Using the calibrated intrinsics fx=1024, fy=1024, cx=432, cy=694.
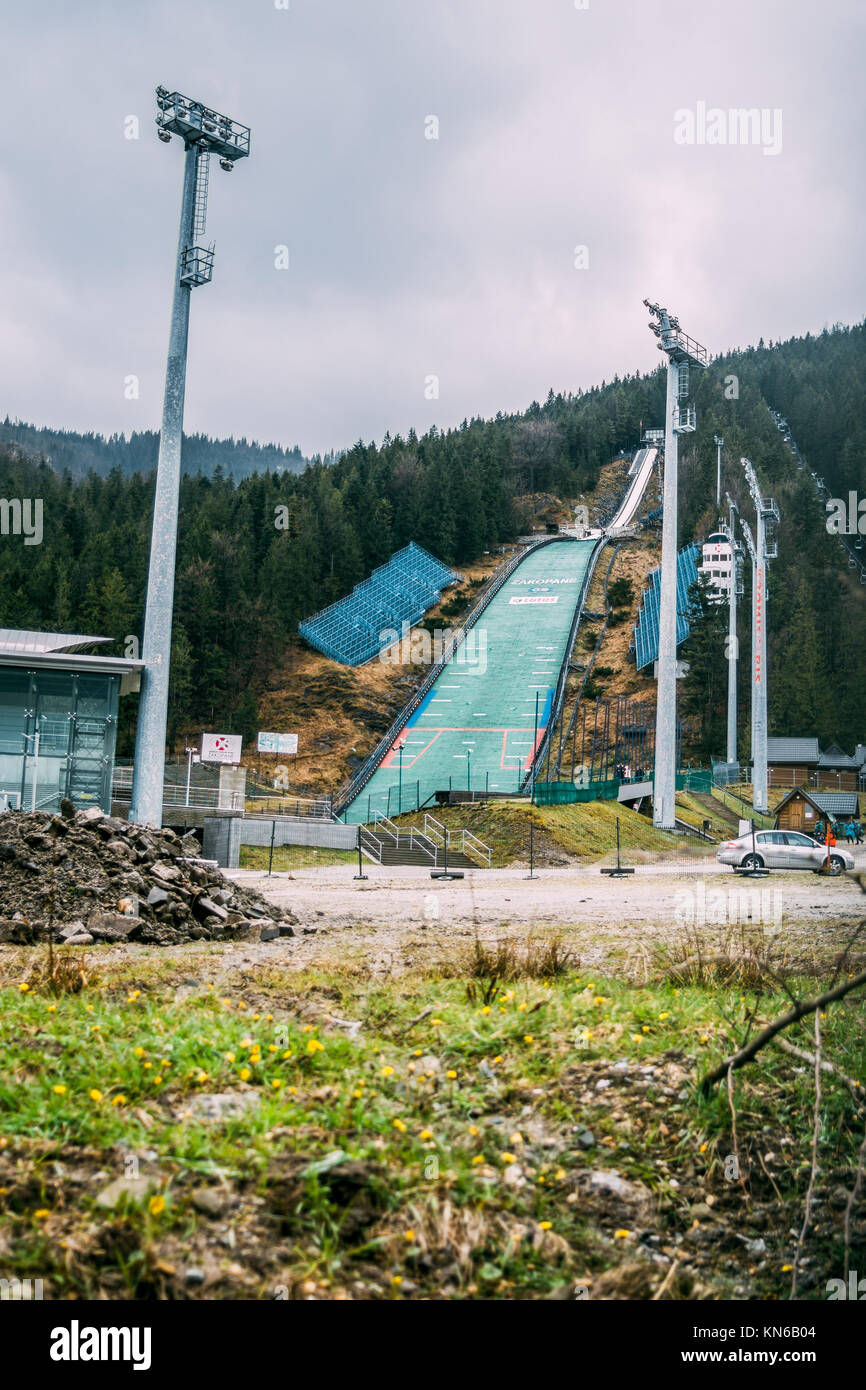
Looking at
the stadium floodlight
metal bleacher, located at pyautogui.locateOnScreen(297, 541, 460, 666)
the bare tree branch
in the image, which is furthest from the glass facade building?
metal bleacher, located at pyautogui.locateOnScreen(297, 541, 460, 666)

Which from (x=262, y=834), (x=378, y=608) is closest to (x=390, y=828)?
(x=262, y=834)

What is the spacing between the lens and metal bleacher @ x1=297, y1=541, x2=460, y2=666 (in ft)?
244

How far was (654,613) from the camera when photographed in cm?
7656

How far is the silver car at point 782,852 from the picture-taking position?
27938mm

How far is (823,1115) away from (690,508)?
4340 inches

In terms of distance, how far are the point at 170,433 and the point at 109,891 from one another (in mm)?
15067

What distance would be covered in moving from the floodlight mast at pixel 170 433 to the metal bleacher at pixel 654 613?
153ft

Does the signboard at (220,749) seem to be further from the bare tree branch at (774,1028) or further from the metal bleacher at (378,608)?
the metal bleacher at (378,608)

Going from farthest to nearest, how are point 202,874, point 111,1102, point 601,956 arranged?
point 202,874
point 601,956
point 111,1102

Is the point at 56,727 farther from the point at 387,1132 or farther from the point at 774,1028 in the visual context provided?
the point at 774,1028

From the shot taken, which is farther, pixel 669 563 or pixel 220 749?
pixel 669 563
